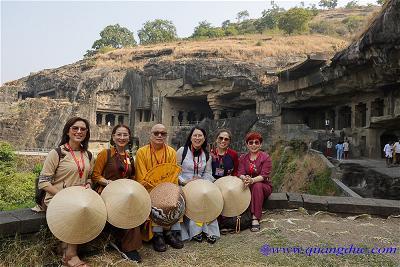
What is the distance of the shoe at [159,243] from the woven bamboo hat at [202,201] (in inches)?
16.5

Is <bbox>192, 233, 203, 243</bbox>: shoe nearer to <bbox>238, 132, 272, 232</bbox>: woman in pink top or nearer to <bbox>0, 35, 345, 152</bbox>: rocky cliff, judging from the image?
<bbox>238, 132, 272, 232</bbox>: woman in pink top

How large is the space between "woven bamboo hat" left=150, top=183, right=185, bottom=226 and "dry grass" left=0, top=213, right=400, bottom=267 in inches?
15.3

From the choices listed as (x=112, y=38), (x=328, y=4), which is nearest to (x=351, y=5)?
(x=328, y=4)

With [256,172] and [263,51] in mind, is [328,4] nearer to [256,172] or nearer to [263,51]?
[263,51]

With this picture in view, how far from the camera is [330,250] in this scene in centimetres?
410

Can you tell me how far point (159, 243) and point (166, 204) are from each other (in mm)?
497

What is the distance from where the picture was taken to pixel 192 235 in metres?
4.45

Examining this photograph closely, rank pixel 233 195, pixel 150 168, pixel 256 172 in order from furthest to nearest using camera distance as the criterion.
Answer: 1. pixel 256 172
2. pixel 233 195
3. pixel 150 168

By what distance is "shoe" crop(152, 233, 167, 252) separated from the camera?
4134mm

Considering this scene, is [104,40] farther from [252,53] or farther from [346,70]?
[346,70]

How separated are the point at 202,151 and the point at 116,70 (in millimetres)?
33337

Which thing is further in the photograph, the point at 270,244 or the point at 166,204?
the point at 270,244

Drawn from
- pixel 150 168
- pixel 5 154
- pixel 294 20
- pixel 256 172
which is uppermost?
pixel 294 20

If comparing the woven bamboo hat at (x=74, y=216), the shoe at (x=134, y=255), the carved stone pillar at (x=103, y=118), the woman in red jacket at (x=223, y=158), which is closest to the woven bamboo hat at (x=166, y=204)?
the shoe at (x=134, y=255)
